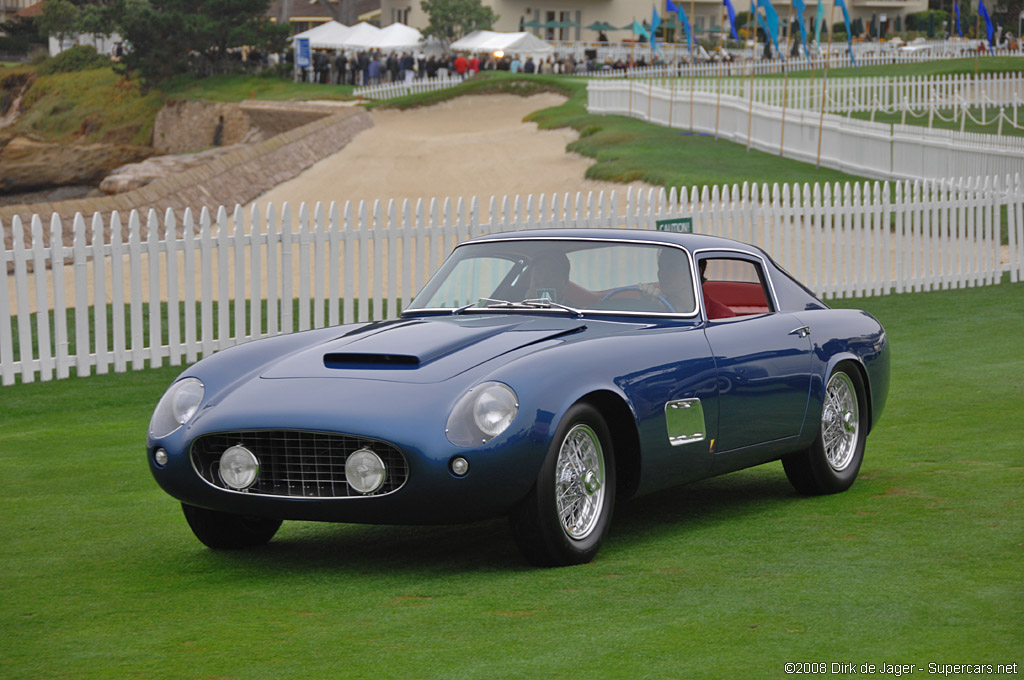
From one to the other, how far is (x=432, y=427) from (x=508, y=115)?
1797 inches

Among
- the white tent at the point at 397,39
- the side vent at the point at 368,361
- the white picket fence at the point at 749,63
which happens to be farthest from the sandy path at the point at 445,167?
the white tent at the point at 397,39

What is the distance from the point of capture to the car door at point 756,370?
251 inches

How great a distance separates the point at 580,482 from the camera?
222 inches

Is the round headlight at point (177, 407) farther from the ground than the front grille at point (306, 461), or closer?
farther from the ground

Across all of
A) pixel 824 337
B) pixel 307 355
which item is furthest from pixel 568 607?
pixel 824 337

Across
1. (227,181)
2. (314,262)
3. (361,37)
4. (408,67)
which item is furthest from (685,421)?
(361,37)

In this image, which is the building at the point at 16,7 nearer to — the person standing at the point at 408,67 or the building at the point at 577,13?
the building at the point at 577,13

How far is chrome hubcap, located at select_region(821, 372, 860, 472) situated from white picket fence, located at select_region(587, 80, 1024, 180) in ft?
55.0

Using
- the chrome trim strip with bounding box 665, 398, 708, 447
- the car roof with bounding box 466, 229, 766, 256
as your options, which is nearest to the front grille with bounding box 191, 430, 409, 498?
the chrome trim strip with bounding box 665, 398, 708, 447

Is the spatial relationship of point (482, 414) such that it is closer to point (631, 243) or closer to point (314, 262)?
point (631, 243)

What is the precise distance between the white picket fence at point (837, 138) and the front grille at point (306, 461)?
1960 cm

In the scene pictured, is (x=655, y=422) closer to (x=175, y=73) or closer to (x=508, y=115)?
(x=508, y=115)

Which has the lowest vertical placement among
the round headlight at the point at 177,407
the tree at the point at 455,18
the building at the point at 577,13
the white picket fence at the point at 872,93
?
the round headlight at the point at 177,407

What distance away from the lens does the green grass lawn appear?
4359 mm
